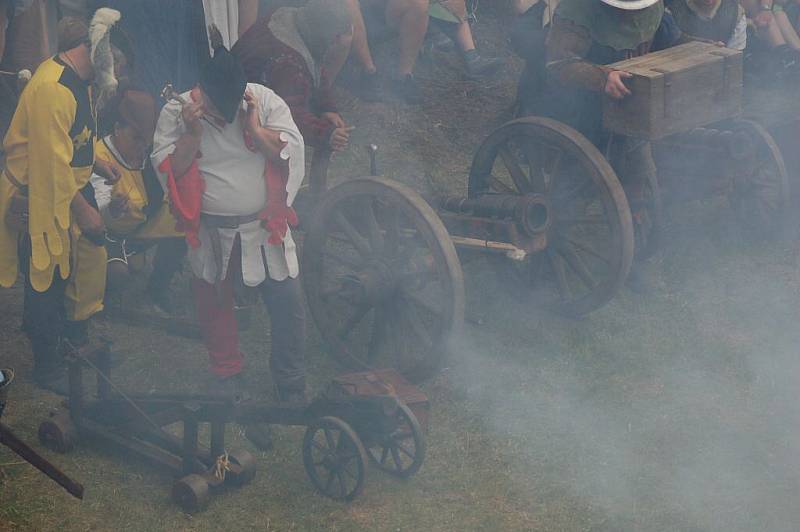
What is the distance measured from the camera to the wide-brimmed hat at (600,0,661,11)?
578 centimetres

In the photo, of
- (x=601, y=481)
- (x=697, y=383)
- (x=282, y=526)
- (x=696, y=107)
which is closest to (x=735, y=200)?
(x=696, y=107)

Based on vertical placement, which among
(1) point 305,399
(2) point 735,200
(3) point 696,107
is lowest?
(1) point 305,399

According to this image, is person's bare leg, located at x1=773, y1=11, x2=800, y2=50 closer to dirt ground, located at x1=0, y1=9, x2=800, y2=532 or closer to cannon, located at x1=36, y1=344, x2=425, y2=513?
dirt ground, located at x1=0, y1=9, x2=800, y2=532

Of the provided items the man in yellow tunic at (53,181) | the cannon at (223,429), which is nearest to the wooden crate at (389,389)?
the cannon at (223,429)

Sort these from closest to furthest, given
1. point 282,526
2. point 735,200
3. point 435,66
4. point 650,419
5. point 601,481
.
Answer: point 282,526 < point 601,481 < point 650,419 < point 735,200 < point 435,66

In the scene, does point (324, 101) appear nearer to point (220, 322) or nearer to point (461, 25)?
point (220, 322)

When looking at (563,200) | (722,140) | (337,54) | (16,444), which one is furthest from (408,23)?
(16,444)

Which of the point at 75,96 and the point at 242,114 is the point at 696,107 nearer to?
the point at 242,114

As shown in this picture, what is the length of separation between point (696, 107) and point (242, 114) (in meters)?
2.64

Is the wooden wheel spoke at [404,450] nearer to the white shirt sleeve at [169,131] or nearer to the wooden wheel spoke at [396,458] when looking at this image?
the wooden wheel spoke at [396,458]

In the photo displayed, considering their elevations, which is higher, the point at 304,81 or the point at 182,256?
the point at 304,81

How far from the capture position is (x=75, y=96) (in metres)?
4.77

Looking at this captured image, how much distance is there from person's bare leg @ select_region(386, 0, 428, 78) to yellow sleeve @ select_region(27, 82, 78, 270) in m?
4.07

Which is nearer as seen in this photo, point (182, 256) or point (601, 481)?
point (601, 481)
